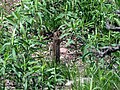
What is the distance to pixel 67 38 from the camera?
13.3 feet

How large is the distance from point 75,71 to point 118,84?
522mm

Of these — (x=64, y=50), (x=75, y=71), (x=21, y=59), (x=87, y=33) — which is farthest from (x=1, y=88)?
(x=64, y=50)

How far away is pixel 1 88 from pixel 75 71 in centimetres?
80

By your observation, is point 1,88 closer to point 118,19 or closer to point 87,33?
point 87,33

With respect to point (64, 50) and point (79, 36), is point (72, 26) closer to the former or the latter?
point (79, 36)

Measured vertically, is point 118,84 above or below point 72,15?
below

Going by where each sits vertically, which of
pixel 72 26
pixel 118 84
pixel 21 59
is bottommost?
pixel 118 84

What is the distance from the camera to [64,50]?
4945 mm

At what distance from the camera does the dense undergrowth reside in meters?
3.40

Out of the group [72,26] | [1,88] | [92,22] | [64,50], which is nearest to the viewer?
[1,88]

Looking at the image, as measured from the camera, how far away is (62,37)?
3.87 meters

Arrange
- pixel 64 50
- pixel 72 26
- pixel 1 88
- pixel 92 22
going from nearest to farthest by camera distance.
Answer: pixel 1 88
pixel 72 26
pixel 92 22
pixel 64 50

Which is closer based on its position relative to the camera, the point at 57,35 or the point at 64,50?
the point at 57,35

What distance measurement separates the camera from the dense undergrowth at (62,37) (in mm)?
3398
